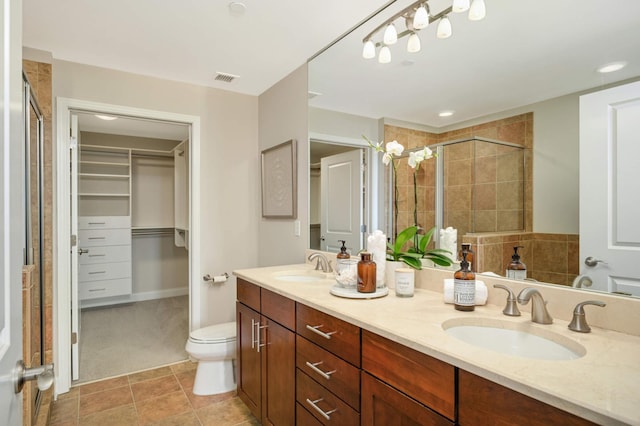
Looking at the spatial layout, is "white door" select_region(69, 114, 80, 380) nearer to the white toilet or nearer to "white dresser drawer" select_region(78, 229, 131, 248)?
the white toilet

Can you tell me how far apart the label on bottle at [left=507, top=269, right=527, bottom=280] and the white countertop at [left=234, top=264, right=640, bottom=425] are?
133mm

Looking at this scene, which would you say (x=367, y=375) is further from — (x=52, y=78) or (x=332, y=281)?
(x=52, y=78)

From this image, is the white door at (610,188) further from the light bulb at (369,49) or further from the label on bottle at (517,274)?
the light bulb at (369,49)

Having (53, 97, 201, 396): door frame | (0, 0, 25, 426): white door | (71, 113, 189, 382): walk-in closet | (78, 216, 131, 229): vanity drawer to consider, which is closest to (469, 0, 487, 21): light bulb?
(0, 0, 25, 426): white door

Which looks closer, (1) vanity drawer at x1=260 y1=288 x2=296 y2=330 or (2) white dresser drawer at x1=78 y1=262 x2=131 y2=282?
(1) vanity drawer at x1=260 y1=288 x2=296 y2=330

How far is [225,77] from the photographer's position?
287 centimetres

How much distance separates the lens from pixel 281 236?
Result: 9.74ft

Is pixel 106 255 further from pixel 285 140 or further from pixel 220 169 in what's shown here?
pixel 285 140

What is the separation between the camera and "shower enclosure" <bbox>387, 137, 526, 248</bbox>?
144 centimetres

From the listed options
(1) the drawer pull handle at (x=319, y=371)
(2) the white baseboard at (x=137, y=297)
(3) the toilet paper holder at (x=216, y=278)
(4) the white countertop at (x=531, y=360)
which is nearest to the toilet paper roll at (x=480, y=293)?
(4) the white countertop at (x=531, y=360)

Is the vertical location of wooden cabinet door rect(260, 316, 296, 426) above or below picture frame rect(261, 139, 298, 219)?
below

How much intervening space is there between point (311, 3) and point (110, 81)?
174 cm

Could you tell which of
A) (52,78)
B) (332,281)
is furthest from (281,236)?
(52,78)

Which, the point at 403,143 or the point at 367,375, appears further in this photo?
the point at 403,143
